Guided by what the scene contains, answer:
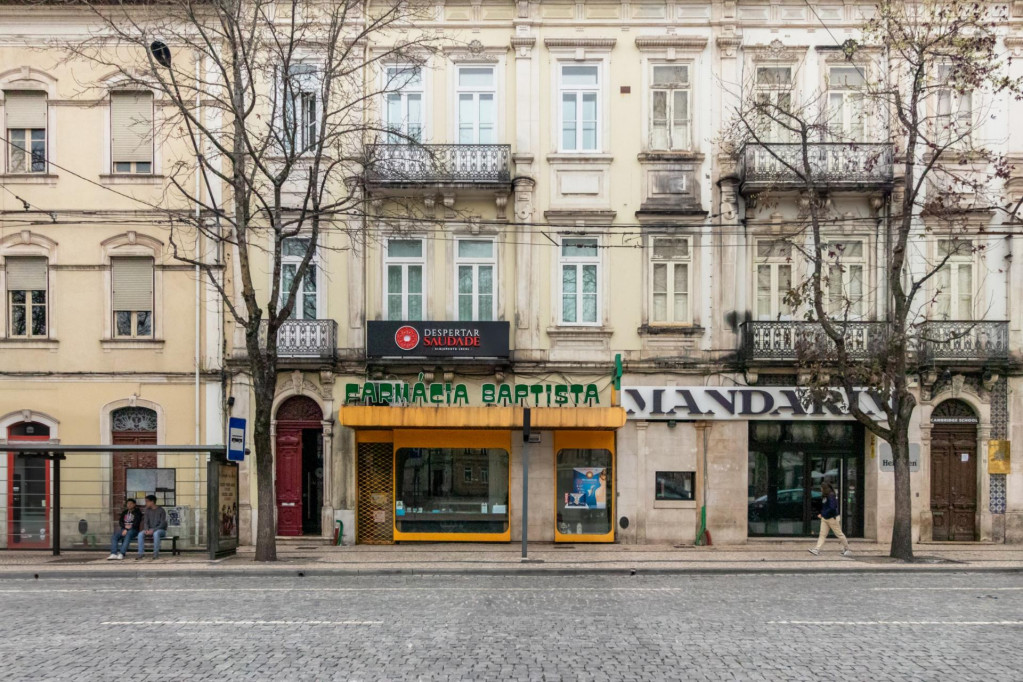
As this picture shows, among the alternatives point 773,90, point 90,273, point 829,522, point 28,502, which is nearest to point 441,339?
point 90,273

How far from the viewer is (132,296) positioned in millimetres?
20406

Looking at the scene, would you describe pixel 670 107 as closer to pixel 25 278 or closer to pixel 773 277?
pixel 773 277

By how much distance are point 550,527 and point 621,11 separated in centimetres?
1186

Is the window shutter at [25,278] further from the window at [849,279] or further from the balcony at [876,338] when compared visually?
the window at [849,279]

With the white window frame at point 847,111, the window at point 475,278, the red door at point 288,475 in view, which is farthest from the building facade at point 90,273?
the white window frame at point 847,111

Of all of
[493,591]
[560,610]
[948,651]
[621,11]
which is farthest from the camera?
[621,11]

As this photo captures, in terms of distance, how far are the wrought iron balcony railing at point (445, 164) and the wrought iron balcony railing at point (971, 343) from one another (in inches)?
396

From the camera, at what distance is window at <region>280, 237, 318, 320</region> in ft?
66.8

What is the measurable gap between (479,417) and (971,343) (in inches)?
434

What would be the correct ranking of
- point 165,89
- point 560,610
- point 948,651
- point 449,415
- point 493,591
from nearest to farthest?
1. point 948,651
2. point 560,610
3. point 493,591
4. point 165,89
5. point 449,415

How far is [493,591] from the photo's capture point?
13.6 meters

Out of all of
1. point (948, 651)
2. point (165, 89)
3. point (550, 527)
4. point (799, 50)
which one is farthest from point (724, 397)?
point (165, 89)

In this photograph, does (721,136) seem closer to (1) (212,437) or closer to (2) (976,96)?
(2) (976,96)

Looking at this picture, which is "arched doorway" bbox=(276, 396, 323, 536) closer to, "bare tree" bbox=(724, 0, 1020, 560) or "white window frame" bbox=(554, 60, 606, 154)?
"white window frame" bbox=(554, 60, 606, 154)
